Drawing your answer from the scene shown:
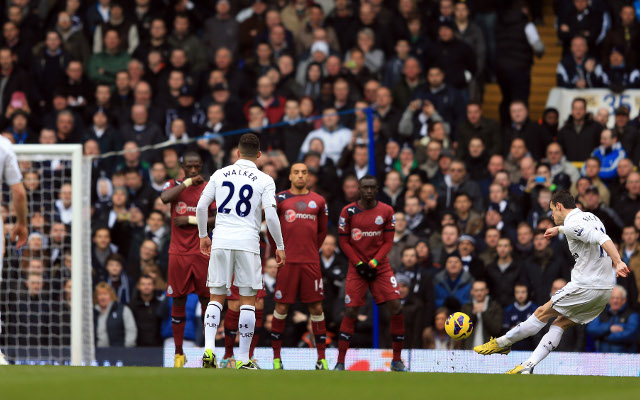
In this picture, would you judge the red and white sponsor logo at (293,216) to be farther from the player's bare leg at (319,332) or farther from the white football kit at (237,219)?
the white football kit at (237,219)

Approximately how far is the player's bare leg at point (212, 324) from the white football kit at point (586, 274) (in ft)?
10.4

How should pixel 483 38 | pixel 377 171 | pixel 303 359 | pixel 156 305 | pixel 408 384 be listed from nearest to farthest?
pixel 408 384
pixel 303 359
pixel 156 305
pixel 377 171
pixel 483 38

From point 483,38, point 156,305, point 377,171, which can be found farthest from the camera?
point 483,38

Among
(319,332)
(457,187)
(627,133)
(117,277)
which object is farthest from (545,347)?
(117,277)

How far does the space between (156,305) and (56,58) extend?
18.6 ft

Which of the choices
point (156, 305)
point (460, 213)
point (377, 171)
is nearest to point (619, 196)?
point (460, 213)

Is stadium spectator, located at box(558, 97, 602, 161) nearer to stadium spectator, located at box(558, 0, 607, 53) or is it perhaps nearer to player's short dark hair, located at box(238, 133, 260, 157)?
stadium spectator, located at box(558, 0, 607, 53)

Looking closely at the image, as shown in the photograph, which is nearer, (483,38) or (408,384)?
(408,384)

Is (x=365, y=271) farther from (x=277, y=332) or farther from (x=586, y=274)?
(x=586, y=274)

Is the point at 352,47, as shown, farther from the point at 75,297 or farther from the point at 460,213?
the point at 75,297

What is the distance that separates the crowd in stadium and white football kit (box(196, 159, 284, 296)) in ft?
12.6

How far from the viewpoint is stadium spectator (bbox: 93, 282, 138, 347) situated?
14.8 m

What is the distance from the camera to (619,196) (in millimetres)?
15016

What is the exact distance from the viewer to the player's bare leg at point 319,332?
12352mm
